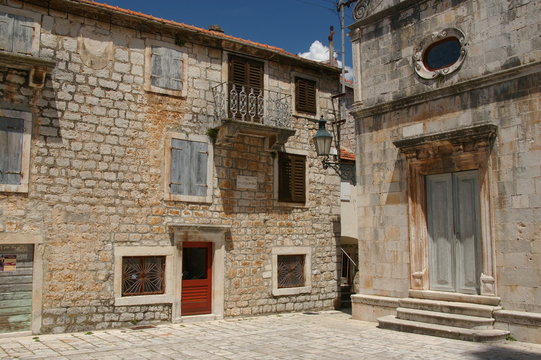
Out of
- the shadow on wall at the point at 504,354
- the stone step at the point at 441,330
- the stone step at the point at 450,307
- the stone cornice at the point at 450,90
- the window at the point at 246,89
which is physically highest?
the window at the point at 246,89

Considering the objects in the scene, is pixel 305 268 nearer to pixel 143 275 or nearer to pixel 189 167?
pixel 189 167

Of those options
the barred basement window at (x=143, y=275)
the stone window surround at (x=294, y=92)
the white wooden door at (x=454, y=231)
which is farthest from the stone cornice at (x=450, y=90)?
the barred basement window at (x=143, y=275)

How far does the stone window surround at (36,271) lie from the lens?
10.5 meters

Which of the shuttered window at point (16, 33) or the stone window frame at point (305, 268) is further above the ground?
the shuttered window at point (16, 33)

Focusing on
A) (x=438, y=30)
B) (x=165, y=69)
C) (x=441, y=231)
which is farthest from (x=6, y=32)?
(x=441, y=231)

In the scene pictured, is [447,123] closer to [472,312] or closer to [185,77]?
[472,312]

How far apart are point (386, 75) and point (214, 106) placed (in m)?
4.28

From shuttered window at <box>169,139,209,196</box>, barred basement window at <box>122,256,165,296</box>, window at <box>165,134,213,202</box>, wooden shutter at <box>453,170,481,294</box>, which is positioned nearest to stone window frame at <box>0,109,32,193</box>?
barred basement window at <box>122,256,165,296</box>

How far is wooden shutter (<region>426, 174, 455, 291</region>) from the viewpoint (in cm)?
1125

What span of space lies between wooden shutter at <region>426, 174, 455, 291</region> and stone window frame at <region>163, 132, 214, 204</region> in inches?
202

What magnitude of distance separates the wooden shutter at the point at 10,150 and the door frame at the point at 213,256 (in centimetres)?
355

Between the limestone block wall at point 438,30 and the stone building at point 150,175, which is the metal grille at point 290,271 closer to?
the stone building at point 150,175

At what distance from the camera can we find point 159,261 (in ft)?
40.4

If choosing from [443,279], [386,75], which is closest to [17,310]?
[443,279]
